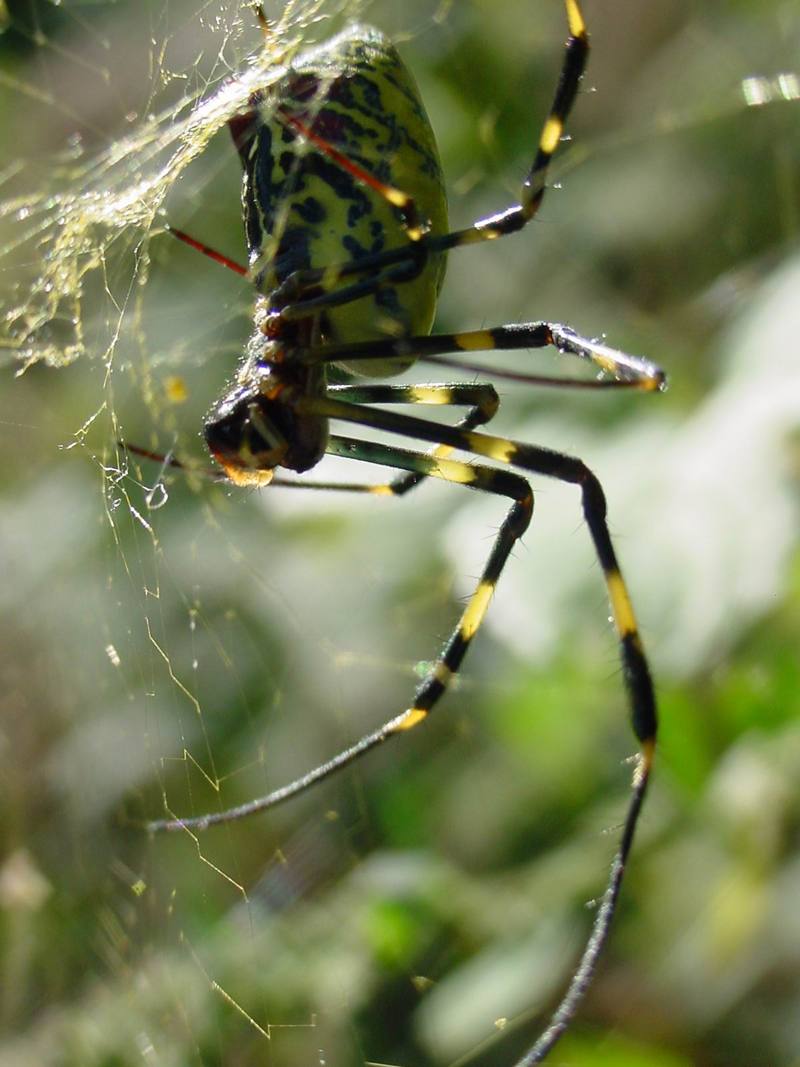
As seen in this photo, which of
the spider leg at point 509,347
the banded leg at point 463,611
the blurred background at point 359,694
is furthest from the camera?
the blurred background at point 359,694

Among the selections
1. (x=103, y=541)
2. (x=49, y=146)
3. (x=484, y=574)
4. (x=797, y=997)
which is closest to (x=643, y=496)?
(x=484, y=574)

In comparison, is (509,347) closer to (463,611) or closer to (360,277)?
(360,277)

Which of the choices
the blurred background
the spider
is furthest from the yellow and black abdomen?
the blurred background

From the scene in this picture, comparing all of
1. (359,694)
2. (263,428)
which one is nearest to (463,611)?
(263,428)

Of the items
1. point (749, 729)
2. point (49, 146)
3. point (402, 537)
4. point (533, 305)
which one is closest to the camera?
point (749, 729)

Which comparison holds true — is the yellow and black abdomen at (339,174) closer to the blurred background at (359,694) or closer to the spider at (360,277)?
the spider at (360,277)

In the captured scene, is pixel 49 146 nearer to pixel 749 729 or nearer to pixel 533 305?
pixel 533 305

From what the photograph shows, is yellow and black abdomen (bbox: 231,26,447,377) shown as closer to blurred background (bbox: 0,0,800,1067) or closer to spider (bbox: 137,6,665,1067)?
spider (bbox: 137,6,665,1067)

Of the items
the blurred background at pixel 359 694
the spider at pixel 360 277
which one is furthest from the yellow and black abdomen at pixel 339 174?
the blurred background at pixel 359 694
